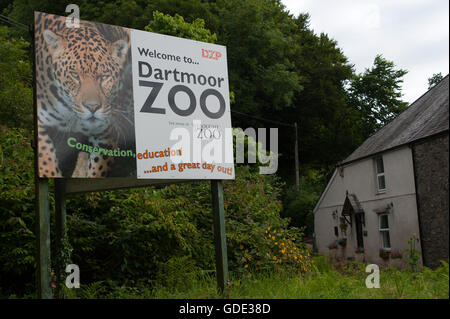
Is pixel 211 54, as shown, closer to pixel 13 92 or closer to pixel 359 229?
pixel 13 92

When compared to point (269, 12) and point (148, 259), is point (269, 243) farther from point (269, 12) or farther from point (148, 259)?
point (269, 12)

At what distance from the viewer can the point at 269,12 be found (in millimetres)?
26062

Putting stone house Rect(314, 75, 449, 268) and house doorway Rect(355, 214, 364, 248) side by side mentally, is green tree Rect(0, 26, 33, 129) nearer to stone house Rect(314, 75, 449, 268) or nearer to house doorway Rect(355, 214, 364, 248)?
stone house Rect(314, 75, 449, 268)

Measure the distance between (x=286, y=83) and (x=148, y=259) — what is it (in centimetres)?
1801

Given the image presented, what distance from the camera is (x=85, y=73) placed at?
5.22 meters

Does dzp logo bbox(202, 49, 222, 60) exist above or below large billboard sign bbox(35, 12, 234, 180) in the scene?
above

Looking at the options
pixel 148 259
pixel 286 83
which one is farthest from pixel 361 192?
pixel 148 259

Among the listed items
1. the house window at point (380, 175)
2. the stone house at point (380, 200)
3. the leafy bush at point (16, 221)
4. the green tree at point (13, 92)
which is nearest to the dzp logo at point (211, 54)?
the leafy bush at point (16, 221)

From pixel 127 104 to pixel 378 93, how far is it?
112ft

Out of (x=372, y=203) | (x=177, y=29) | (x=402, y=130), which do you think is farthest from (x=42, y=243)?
(x=372, y=203)

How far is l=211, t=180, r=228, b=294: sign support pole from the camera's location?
18.7 feet

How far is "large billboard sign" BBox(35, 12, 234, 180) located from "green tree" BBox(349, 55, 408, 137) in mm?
31100

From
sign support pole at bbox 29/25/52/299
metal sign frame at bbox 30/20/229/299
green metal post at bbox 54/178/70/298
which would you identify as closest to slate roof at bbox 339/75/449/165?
metal sign frame at bbox 30/20/229/299

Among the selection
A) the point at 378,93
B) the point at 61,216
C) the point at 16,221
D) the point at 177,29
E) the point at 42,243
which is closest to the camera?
the point at 42,243
